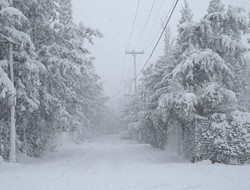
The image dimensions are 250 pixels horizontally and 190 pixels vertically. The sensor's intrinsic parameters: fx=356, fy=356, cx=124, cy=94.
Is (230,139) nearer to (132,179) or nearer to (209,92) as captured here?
(209,92)

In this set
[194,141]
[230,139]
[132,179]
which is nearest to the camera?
[132,179]

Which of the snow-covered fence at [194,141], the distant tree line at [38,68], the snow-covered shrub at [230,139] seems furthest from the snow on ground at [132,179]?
the distant tree line at [38,68]

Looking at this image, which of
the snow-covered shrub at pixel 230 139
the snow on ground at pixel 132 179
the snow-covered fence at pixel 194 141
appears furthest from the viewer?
the snow-covered fence at pixel 194 141

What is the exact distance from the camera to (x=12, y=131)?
1664 cm

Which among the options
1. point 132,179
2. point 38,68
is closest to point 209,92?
point 132,179

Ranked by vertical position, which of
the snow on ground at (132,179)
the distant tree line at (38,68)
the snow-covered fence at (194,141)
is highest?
the distant tree line at (38,68)

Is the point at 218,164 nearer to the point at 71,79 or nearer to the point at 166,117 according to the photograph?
the point at 166,117

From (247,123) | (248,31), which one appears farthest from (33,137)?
(248,31)

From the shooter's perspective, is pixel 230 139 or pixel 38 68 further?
pixel 38 68

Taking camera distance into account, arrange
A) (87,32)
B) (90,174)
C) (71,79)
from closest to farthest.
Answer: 1. (90,174)
2. (87,32)
3. (71,79)

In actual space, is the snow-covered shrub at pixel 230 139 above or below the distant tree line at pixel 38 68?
below

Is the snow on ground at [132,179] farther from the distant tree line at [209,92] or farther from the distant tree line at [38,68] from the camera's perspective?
the distant tree line at [38,68]

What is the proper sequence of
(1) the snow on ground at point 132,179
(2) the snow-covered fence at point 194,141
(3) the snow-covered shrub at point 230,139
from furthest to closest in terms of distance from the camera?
1. (2) the snow-covered fence at point 194,141
2. (3) the snow-covered shrub at point 230,139
3. (1) the snow on ground at point 132,179

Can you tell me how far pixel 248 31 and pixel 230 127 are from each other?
587 cm
